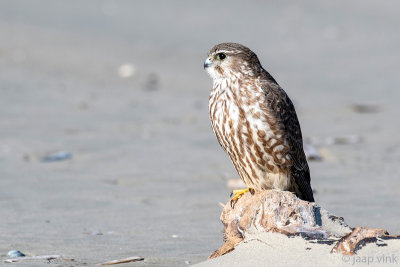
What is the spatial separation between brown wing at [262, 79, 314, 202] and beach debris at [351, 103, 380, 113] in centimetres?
463

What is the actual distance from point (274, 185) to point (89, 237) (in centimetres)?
120

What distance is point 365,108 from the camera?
9805 millimetres

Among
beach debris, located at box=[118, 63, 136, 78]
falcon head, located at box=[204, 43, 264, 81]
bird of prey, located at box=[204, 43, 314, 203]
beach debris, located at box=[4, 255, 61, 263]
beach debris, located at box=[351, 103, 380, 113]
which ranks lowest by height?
beach debris, located at box=[4, 255, 61, 263]

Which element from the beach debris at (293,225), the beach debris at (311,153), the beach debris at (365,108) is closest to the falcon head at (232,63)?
the beach debris at (293,225)

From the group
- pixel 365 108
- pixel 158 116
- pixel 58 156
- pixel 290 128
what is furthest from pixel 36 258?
pixel 365 108

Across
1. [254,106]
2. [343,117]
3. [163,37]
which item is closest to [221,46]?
[254,106]

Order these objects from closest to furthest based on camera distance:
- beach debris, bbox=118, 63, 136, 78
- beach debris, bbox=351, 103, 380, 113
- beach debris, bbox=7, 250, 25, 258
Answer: beach debris, bbox=7, 250, 25, 258 < beach debris, bbox=351, 103, 380, 113 < beach debris, bbox=118, 63, 136, 78

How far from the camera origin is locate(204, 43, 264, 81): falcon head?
17.0 feet

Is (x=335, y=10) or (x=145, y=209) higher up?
(x=335, y=10)

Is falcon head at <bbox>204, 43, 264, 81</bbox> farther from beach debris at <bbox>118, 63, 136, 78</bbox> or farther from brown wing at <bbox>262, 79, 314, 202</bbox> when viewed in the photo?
beach debris at <bbox>118, 63, 136, 78</bbox>

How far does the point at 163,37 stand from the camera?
13.1 meters

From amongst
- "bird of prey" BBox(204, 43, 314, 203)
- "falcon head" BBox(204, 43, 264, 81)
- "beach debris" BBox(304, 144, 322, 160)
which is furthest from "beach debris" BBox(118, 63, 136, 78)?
"bird of prey" BBox(204, 43, 314, 203)

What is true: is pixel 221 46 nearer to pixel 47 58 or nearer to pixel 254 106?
pixel 254 106

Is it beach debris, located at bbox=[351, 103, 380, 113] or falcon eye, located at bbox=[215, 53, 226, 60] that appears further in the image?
beach debris, located at bbox=[351, 103, 380, 113]
